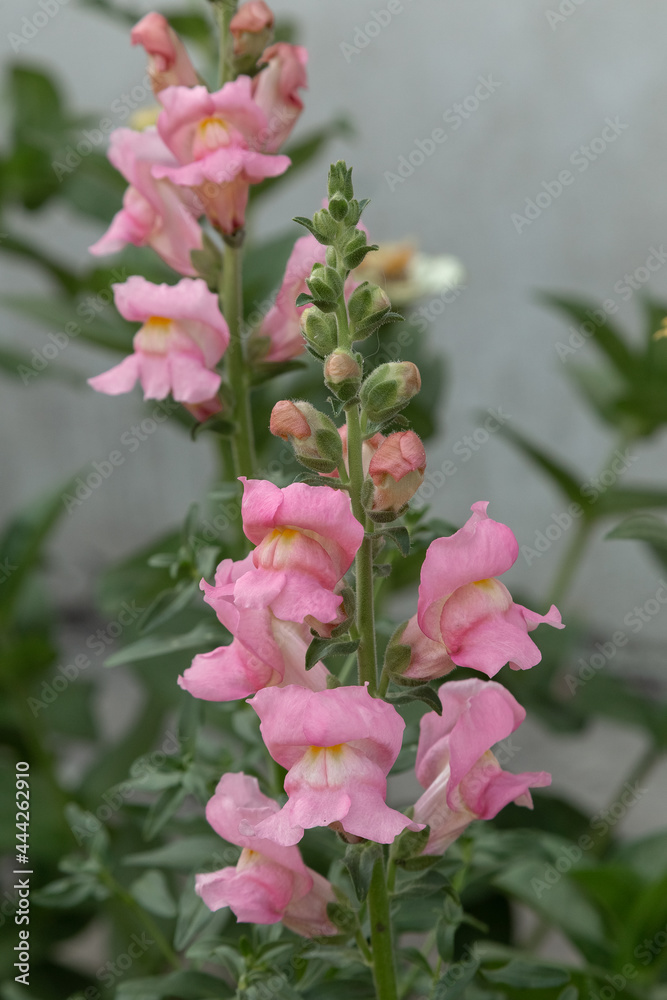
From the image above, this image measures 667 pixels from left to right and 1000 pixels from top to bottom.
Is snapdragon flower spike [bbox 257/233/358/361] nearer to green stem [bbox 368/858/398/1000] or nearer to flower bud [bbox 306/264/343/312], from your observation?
flower bud [bbox 306/264/343/312]

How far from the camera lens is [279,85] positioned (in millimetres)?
700

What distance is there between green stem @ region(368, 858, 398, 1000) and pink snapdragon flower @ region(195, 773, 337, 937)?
0.12 feet

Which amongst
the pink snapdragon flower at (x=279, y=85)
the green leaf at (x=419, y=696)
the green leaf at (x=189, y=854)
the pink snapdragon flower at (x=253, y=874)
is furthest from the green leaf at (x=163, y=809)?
the pink snapdragon flower at (x=279, y=85)

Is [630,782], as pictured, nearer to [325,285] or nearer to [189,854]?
[189,854]

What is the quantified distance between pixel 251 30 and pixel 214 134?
0.10 metres

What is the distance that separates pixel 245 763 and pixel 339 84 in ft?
5.27

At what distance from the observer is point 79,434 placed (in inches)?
96.6

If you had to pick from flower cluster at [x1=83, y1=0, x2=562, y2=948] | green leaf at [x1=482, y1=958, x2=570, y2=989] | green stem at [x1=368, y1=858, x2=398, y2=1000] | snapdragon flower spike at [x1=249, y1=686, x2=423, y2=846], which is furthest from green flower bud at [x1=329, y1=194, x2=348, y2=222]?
green leaf at [x1=482, y1=958, x2=570, y2=989]

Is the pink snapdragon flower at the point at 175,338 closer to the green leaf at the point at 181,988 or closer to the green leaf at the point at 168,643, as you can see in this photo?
the green leaf at the point at 168,643

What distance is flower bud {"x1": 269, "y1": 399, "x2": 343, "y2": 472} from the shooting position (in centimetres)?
48

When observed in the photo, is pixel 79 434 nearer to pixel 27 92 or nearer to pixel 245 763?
pixel 27 92

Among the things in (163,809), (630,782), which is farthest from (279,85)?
(630,782)

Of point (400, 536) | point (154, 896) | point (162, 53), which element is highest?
point (162, 53)

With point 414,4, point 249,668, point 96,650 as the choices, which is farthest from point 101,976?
point 414,4
